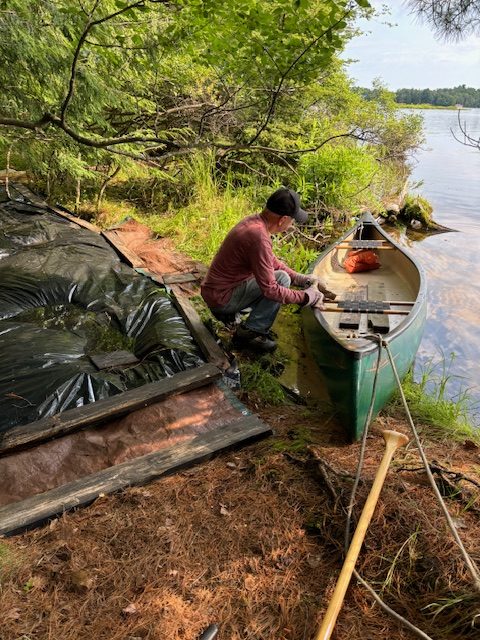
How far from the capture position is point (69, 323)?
3680 millimetres

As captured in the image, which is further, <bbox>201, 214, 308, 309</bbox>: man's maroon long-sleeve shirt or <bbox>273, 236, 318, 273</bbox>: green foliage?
<bbox>273, 236, 318, 273</bbox>: green foliage

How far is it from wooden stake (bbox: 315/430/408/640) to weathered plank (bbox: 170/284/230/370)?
1570 mm

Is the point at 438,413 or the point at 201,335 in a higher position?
the point at 201,335

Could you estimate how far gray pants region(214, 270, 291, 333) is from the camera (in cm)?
387

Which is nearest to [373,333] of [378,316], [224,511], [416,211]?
[378,316]

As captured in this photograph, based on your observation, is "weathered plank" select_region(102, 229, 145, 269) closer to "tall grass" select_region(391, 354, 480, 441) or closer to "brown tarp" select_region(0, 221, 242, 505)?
"brown tarp" select_region(0, 221, 242, 505)

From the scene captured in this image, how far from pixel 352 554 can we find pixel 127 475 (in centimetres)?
125

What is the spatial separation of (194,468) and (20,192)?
592 centimetres

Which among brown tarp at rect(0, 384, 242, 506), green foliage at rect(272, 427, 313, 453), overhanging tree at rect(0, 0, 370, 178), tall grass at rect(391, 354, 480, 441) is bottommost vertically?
tall grass at rect(391, 354, 480, 441)

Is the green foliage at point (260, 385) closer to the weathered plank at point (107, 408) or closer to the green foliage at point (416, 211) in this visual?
the weathered plank at point (107, 408)

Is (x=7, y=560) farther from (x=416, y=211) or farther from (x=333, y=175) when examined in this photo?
(x=416, y=211)

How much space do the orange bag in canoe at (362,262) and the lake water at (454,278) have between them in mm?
1026

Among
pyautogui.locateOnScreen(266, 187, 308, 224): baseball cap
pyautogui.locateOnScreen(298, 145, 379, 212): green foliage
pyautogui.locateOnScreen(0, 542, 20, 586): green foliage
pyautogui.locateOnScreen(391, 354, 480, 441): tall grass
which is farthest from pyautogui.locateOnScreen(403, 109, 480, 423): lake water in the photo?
pyautogui.locateOnScreen(0, 542, 20, 586): green foliage

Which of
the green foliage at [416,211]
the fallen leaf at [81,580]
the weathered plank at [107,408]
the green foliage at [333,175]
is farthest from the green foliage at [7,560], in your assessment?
the green foliage at [416,211]
